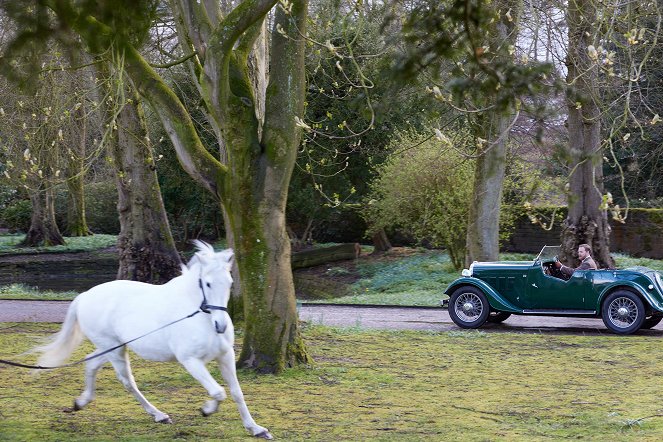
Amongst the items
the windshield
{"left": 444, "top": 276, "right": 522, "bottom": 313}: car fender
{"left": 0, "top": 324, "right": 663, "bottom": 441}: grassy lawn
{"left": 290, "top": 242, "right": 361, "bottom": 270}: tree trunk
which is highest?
the windshield

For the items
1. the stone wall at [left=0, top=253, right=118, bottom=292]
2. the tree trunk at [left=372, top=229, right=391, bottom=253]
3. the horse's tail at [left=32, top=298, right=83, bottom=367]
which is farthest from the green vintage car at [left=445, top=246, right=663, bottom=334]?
the stone wall at [left=0, top=253, right=118, bottom=292]

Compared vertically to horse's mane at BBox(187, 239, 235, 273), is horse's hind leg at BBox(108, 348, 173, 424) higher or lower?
lower

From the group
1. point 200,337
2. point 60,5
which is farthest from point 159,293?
point 60,5

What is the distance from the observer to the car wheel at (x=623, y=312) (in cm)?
1481

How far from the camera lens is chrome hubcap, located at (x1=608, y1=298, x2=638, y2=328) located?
14.9m

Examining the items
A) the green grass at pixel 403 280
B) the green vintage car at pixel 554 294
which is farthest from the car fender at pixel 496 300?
the green grass at pixel 403 280

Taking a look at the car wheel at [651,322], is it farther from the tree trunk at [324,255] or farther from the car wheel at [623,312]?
the tree trunk at [324,255]

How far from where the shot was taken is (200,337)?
762 cm

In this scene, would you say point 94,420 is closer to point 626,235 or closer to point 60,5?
point 60,5

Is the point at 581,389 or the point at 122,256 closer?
the point at 581,389

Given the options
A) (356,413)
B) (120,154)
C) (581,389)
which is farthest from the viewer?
(120,154)

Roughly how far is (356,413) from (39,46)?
177 inches

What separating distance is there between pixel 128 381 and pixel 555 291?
29.9 ft

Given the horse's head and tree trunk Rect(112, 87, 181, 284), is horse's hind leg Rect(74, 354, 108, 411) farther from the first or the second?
tree trunk Rect(112, 87, 181, 284)
